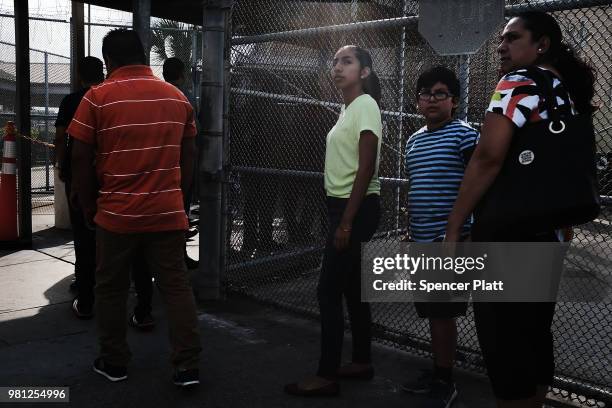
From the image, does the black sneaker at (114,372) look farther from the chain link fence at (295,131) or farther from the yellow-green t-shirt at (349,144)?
the chain link fence at (295,131)

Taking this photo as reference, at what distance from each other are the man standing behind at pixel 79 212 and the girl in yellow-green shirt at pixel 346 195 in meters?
2.01

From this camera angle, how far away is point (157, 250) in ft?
11.3

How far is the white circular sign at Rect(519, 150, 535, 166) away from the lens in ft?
7.21

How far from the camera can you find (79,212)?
447 cm

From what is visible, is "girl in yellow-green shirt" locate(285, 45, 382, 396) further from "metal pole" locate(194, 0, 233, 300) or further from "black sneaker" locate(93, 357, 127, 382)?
"metal pole" locate(194, 0, 233, 300)

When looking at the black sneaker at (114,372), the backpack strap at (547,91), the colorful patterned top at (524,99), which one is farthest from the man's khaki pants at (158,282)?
the backpack strap at (547,91)

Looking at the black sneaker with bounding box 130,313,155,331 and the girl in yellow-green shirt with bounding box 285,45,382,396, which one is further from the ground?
the girl in yellow-green shirt with bounding box 285,45,382,396

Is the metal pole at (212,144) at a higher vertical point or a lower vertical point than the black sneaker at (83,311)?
higher

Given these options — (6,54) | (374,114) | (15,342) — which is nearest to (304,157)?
(374,114)

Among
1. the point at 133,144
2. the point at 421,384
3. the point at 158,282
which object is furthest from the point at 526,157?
the point at 158,282

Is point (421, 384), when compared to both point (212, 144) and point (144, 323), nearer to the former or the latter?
point (144, 323)

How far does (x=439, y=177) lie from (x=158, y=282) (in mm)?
1720

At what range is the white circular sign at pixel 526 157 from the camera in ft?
7.21

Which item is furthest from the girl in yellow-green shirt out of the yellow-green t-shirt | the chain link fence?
the chain link fence
